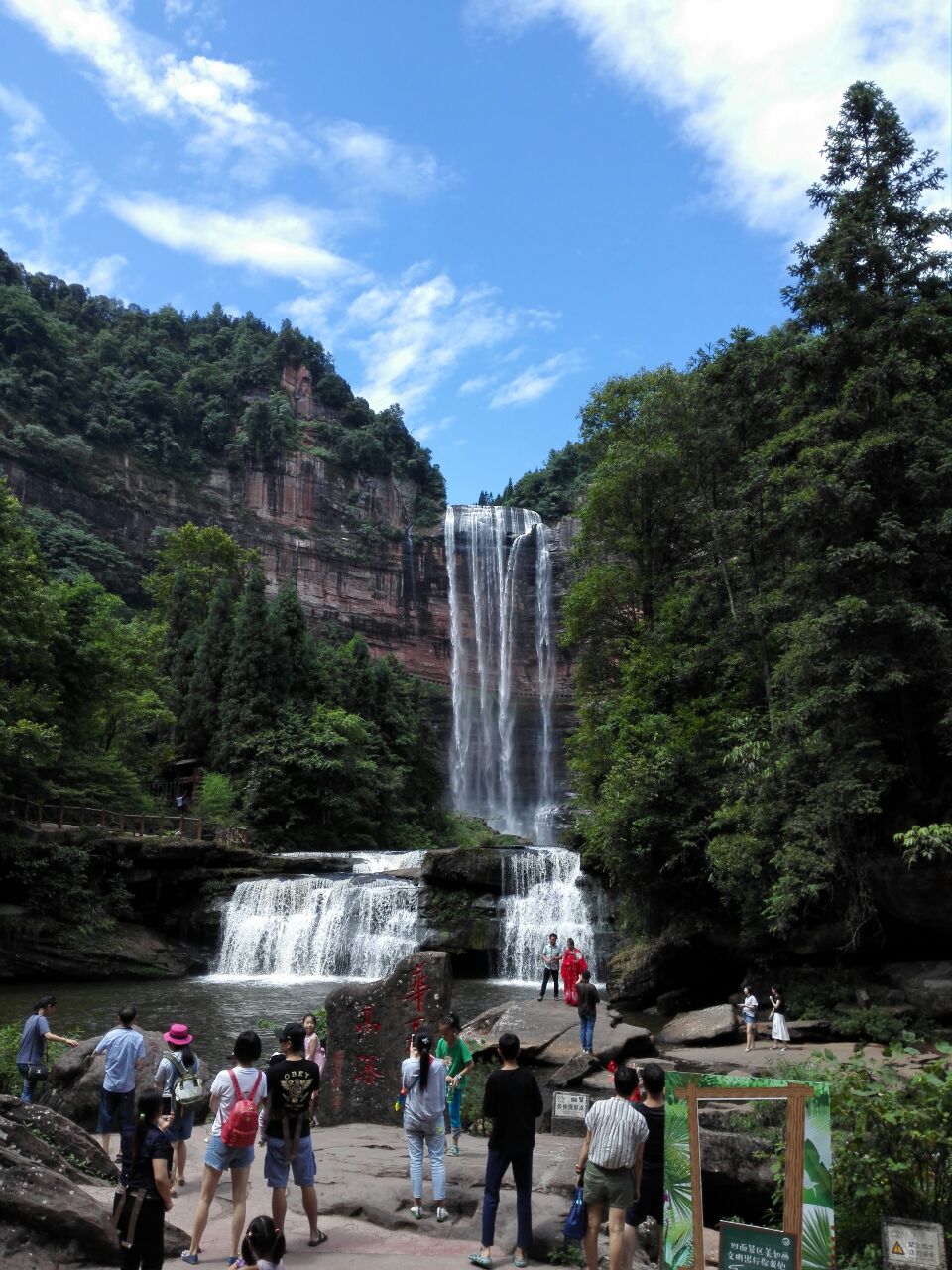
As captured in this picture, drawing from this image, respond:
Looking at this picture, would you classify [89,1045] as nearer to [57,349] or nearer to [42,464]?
[42,464]

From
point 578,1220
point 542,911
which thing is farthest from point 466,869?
point 578,1220

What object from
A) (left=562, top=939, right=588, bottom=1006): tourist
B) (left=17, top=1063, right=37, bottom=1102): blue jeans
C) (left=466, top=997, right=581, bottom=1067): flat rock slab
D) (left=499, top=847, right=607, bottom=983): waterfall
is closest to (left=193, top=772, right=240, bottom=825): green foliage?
(left=499, top=847, right=607, bottom=983): waterfall

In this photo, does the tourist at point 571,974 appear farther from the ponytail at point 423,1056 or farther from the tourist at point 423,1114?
the ponytail at point 423,1056

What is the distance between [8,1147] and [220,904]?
68.2ft

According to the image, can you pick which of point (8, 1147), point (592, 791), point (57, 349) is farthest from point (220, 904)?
point (57, 349)

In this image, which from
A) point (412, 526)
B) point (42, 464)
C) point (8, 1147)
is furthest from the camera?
point (412, 526)

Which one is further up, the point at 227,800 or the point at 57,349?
the point at 57,349

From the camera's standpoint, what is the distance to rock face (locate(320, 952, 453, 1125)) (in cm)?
858

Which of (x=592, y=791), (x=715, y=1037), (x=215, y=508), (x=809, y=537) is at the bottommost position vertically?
(x=715, y=1037)

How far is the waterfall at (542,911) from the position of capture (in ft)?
72.5

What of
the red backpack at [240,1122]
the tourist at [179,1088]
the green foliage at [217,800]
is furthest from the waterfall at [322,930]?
the red backpack at [240,1122]

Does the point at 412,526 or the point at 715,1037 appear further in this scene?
the point at 412,526

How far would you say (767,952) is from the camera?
631 inches

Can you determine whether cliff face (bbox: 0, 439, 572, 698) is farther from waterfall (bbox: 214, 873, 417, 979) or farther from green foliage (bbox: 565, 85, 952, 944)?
green foliage (bbox: 565, 85, 952, 944)
